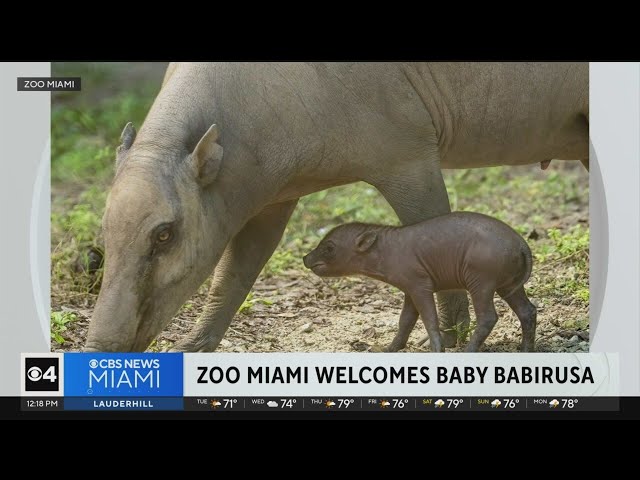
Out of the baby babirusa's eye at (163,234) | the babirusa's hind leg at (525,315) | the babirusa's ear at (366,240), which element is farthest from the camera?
the babirusa's hind leg at (525,315)

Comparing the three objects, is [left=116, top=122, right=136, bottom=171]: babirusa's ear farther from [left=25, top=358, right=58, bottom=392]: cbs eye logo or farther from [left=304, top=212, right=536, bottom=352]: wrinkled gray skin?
[left=304, top=212, right=536, bottom=352]: wrinkled gray skin

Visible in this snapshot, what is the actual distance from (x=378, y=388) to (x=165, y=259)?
Answer: 5.09 ft

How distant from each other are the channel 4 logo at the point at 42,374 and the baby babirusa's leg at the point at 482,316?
8.59 feet

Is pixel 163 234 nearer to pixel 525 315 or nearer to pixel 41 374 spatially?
pixel 41 374

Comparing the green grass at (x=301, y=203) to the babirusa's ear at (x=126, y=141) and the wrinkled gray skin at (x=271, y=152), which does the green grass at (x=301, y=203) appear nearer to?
the wrinkled gray skin at (x=271, y=152)

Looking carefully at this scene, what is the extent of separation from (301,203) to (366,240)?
13.1ft

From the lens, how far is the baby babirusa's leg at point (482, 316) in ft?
26.8

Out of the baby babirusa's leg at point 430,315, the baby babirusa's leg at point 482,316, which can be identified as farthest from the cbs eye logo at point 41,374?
the baby babirusa's leg at point 482,316

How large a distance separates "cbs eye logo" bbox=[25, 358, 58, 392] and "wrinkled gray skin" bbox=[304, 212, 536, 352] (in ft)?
6.02

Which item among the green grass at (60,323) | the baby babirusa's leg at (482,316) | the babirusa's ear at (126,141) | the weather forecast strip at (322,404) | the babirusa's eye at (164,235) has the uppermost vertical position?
the babirusa's ear at (126,141)

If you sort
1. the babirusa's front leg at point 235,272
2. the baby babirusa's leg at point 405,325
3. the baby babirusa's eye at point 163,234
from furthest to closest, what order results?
the babirusa's front leg at point 235,272 < the baby babirusa's leg at point 405,325 < the baby babirusa's eye at point 163,234

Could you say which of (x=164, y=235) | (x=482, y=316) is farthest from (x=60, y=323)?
(x=482, y=316)

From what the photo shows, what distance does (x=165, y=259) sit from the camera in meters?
7.60
